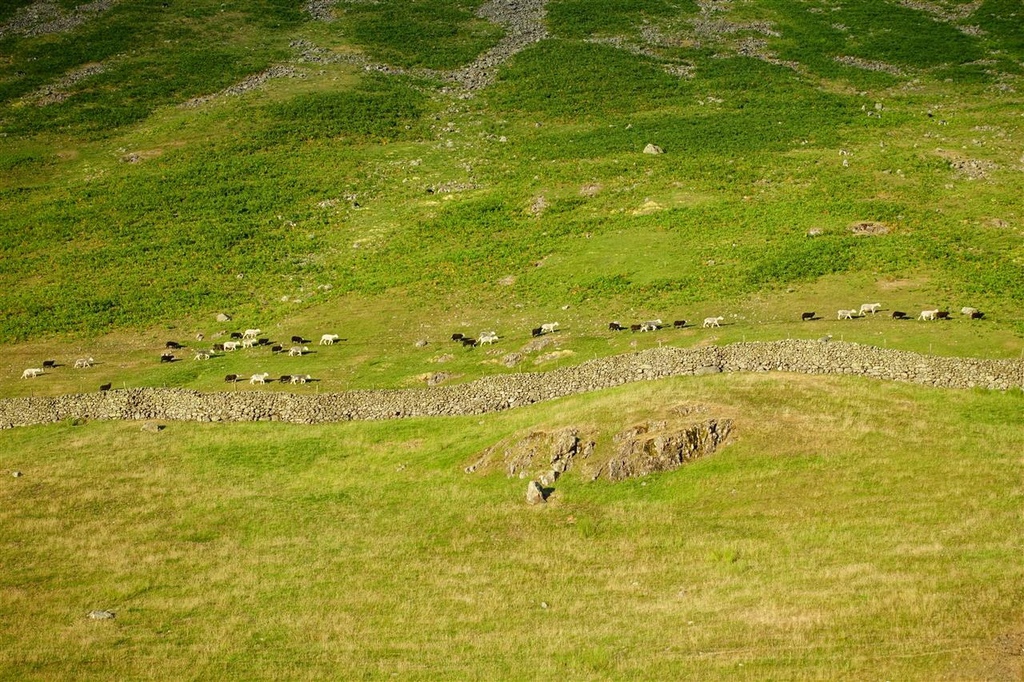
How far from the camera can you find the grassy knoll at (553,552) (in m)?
31.9

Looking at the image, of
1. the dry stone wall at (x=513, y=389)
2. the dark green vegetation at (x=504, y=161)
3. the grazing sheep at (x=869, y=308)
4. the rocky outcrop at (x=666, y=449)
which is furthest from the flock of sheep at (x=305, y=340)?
the rocky outcrop at (x=666, y=449)

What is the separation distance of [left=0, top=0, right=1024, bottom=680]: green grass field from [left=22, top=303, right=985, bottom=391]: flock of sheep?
113cm

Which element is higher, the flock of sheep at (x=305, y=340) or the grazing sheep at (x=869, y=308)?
the grazing sheep at (x=869, y=308)

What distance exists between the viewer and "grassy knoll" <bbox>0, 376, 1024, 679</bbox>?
31.9m

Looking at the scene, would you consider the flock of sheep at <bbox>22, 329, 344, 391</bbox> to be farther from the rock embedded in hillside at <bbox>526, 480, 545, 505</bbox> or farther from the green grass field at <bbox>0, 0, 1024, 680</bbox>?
the rock embedded in hillside at <bbox>526, 480, 545, 505</bbox>

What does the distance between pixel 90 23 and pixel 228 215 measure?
5896cm

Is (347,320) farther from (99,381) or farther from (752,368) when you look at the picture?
(752,368)

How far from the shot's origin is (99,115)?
11219 centimetres

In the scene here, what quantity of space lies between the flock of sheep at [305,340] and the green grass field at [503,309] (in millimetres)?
1130

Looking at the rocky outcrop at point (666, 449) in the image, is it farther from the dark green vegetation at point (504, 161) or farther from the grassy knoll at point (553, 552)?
the dark green vegetation at point (504, 161)

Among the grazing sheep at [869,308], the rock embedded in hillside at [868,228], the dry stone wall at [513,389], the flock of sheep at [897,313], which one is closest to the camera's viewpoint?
the dry stone wall at [513,389]

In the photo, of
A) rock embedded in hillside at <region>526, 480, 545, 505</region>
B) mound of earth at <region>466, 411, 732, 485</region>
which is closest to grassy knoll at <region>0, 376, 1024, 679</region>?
rock embedded in hillside at <region>526, 480, 545, 505</region>

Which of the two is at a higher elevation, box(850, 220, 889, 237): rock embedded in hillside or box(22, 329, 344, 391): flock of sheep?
box(850, 220, 889, 237): rock embedded in hillside

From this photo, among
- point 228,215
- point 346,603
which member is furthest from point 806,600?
point 228,215
